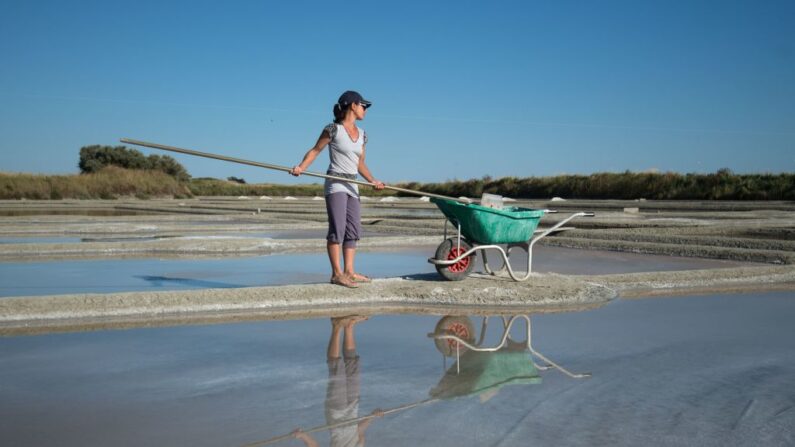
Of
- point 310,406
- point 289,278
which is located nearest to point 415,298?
point 289,278

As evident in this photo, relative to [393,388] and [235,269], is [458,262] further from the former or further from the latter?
[393,388]

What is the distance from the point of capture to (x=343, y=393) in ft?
11.3

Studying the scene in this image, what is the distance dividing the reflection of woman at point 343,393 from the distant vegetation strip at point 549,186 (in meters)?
30.6

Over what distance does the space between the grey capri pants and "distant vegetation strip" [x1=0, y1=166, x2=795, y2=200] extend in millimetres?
28890

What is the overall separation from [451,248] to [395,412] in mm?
3573

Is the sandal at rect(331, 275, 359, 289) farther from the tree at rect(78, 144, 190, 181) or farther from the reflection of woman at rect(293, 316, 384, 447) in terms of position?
the tree at rect(78, 144, 190, 181)

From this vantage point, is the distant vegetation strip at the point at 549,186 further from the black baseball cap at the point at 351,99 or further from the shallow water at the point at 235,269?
the black baseball cap at the point at 351,99

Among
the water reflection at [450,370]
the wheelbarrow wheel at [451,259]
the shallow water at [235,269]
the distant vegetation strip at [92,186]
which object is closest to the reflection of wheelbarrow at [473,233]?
the wheelbarrow wheel at [451,259]

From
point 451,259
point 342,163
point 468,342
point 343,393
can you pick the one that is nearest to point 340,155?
point 342,163

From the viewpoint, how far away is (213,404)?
128 inches

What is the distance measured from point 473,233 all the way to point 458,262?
0.30 m

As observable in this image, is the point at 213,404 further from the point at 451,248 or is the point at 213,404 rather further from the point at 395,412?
the point at 451,248

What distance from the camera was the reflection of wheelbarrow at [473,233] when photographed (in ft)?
21.4

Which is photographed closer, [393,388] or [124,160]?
[393,388]
